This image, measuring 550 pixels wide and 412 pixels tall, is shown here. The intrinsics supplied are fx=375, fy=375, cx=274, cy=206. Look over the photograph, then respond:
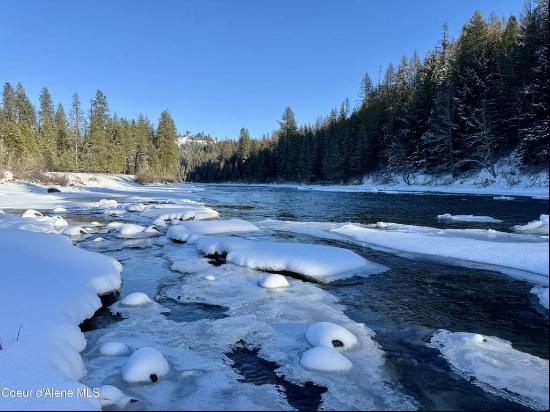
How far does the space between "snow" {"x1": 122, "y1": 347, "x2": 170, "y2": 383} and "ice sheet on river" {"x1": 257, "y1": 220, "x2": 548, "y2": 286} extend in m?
7.62

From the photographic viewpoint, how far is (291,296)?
26.3ft

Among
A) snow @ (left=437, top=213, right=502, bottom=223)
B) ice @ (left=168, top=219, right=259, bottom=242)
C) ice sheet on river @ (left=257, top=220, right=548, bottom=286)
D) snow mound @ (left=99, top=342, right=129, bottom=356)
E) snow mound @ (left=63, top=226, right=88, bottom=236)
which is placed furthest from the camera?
snow @ (left=437, top=213, right=502, bottom=223)

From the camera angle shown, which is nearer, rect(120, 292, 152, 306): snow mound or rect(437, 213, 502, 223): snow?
rect(120, 292, 152, 306): snow mound

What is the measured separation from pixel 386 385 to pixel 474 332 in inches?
101

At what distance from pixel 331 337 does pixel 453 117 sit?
4279 centimetres

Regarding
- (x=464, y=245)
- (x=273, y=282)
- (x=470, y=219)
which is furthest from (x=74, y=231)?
(x=470, y=219)

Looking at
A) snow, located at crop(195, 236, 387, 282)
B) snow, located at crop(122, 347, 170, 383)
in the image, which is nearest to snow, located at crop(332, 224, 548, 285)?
snow, located at crop(195, 236, 387, 282)

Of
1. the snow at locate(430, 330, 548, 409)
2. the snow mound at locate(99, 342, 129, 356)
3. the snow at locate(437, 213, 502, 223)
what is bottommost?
the snow mound at locate(99, 342, 129, 356)

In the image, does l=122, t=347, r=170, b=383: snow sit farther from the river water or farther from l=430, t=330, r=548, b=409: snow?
l=430, t=330, r=548, b=409: snow

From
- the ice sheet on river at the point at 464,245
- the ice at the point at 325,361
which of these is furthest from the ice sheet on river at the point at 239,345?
the ice sheet on river at the point at 464,245

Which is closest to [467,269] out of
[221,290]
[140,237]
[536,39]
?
[221,290]

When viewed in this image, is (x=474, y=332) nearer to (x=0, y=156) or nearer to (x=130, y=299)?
(x=130, y=299)

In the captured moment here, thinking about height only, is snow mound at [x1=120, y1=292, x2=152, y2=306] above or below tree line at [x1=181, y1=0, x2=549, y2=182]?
below

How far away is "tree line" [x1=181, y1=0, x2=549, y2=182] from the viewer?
32281 mm
